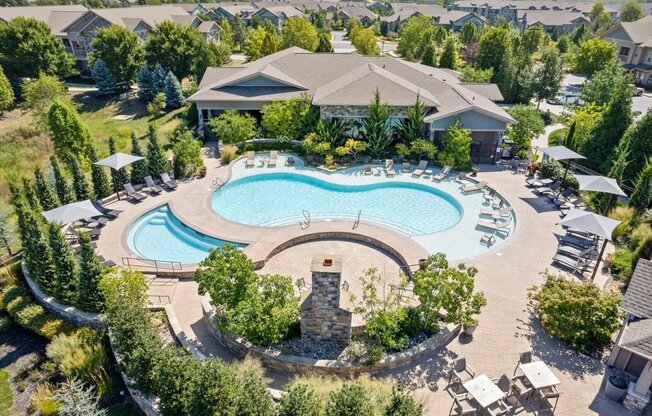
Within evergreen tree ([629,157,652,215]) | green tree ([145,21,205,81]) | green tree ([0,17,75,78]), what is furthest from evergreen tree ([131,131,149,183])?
green tree ([0,17,75,78])

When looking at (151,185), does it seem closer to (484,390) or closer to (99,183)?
(99,183)

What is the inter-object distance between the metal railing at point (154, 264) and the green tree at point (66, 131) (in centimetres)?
1308

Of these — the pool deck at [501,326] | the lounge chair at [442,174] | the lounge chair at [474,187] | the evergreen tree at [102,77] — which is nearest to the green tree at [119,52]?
the evergreen tree at [102,77]

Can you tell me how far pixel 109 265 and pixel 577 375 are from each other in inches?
765

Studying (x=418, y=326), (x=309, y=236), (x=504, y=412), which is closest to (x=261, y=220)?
(x=309, y=236)

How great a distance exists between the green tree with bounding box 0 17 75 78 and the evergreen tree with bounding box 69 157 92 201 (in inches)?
1233

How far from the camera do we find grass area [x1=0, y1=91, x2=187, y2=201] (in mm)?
31688

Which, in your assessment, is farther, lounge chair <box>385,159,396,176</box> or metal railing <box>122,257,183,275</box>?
lounge chair <box>385,159,396,176</box>

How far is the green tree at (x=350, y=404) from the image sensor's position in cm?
1020

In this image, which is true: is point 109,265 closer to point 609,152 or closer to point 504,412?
point 504,412

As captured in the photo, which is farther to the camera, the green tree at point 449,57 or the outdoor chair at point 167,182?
the green tree at point 449,57

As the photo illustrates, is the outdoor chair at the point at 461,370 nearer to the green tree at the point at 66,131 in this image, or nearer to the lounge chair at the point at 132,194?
the lounge chair at the point at 132,194

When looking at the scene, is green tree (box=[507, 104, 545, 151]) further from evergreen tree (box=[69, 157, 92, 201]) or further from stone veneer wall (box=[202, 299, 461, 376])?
evergreen tree (box=[69, 157, 92, 201])

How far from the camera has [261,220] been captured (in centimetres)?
2417
